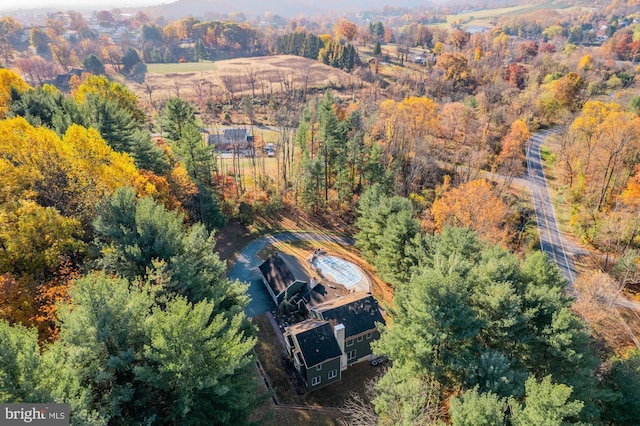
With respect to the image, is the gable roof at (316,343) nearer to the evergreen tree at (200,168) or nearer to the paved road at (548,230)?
the evergreen tree at (200,168)

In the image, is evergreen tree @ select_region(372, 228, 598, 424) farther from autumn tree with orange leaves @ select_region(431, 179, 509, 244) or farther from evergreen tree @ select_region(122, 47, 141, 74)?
evergreen tree @ select_region(122, 47, 141, 74)

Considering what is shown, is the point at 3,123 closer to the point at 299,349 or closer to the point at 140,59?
the point at 299,349

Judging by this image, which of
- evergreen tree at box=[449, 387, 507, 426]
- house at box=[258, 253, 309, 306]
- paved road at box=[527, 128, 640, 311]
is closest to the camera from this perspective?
evergreen tree at box=[449, 387, 507, 426]

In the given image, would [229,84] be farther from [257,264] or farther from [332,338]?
[332,338]

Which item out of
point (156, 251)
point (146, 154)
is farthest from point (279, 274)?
point (146, 154)

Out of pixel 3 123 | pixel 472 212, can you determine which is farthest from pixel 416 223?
pixel 3 123

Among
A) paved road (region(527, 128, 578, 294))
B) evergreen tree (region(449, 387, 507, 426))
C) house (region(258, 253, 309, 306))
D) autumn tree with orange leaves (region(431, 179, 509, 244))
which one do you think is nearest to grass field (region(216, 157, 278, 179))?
house (region(258, 253, 309, 306))
